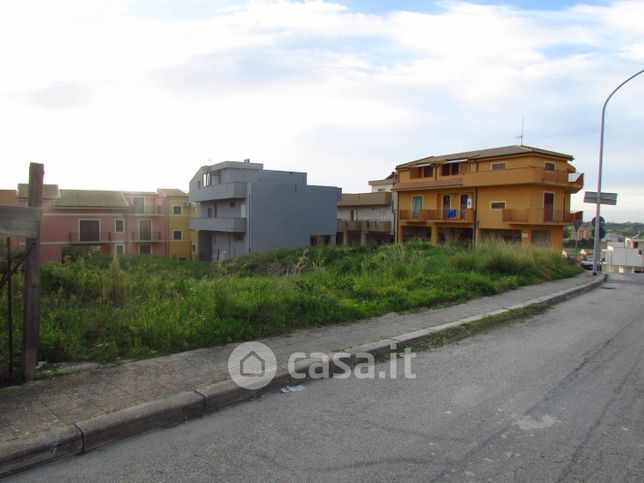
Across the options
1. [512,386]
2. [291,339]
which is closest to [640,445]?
[512,386]

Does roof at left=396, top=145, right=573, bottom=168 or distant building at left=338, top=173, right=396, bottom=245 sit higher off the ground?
roof at left=396, top=145, right=573, bottom=168

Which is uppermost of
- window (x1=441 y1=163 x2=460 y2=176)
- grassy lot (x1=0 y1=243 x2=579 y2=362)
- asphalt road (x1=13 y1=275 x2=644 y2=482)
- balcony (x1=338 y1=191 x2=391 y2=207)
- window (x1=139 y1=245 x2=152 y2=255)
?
window (x1=441 y1=163 x2=460 y2=176)

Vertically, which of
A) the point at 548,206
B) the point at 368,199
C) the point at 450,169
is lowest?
the point at 548,206

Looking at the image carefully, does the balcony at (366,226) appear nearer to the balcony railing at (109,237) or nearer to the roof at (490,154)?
the roof at (490,154)

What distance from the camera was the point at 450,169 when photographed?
4144 cm

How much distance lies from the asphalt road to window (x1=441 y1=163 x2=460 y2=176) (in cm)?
3747

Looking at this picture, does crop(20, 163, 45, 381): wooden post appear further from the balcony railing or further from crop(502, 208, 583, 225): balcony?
the balcony railing


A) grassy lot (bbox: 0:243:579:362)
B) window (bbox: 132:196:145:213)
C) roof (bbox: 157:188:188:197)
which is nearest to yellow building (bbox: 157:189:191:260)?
roof (bbox: 157:188:188:197)

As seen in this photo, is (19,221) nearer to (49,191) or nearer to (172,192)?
(49,191)

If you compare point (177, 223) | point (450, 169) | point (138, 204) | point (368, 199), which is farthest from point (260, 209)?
point (450, 169)

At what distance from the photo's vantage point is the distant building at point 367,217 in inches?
1887

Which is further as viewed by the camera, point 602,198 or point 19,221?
point 602,198

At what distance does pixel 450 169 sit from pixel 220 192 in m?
21.6

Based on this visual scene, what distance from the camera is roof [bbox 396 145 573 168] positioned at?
114 ft
